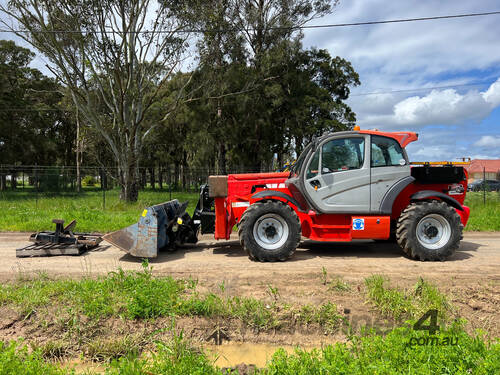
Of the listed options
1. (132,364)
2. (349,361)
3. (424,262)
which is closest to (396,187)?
(424,262)

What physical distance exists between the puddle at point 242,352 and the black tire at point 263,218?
2.55m

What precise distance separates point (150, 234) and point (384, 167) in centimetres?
464

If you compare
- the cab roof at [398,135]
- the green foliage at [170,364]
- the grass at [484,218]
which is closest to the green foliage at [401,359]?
the green foliage at [170,364]

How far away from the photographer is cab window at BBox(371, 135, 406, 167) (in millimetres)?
6742

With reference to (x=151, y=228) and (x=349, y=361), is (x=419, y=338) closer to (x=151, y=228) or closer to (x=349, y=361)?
(x=349, y=361)

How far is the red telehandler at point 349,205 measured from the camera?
6.56 metres

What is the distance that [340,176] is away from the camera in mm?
6711

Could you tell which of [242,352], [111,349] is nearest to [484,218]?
[242,352]

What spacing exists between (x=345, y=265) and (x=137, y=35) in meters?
16.9

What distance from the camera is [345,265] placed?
624 cm

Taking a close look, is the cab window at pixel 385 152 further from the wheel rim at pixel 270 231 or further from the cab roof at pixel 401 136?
the wheel rim at pixel 270 231

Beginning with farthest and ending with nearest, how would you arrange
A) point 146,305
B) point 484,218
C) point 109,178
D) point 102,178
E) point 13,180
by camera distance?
point 13,180 < point 109,178 < point 102,178 < point 484,218 < point 146,305

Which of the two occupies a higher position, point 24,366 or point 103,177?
point 103,177

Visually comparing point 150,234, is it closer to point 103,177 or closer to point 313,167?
point 313,167
